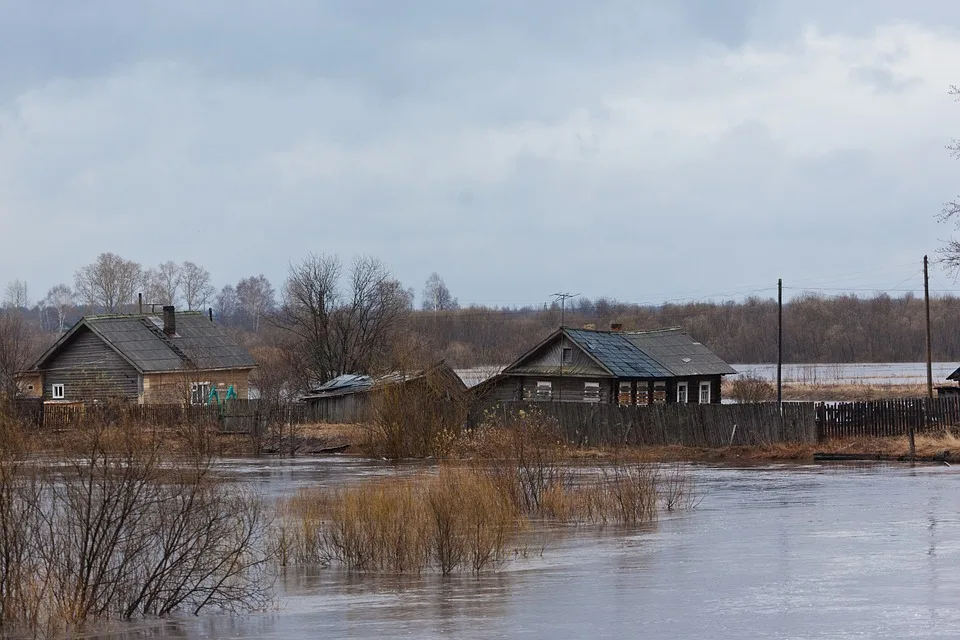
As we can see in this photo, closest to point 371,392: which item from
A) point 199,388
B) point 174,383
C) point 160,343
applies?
point 199,388

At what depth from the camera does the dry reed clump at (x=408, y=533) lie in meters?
17.2

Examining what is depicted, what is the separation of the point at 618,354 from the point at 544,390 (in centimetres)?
400

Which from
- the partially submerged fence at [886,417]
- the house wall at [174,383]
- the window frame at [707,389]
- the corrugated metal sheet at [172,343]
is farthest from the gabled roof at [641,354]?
the corrugated metal sheet at [172,343]

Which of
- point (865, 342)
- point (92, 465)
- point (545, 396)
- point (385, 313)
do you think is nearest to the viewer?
point (92, 465)

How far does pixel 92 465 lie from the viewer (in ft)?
42.5

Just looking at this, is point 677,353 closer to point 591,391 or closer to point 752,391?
point 591,391

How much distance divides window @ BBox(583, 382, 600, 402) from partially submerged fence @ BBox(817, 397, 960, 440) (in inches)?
514

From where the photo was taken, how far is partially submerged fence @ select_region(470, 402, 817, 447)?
4441cm

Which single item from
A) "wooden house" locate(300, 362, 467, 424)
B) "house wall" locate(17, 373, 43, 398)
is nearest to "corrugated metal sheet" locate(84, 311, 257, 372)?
"house wall" locate(17, 373, 43, 398)

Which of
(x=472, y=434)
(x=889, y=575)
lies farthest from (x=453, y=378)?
(x=889, y=575)

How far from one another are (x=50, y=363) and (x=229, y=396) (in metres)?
9.63

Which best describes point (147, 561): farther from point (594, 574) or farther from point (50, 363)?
point (50, 363)

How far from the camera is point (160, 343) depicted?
6359 cm

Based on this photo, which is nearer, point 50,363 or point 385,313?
point 50,363
